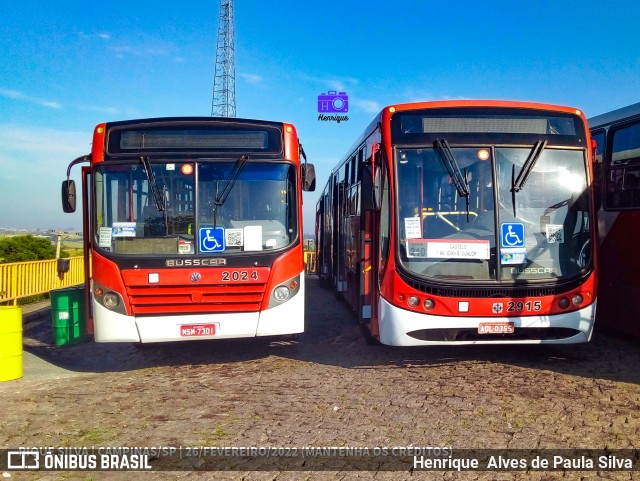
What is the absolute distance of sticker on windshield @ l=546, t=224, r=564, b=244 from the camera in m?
8.12

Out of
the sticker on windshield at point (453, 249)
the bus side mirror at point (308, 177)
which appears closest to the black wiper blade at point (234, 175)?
the bus side mirror at point (308, 177)

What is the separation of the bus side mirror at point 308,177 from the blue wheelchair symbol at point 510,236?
272cm

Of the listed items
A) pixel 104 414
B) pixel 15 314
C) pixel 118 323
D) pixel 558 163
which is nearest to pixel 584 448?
pixel 558 163

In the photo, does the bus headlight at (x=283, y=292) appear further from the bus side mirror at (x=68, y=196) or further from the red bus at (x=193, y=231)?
the bus side mirror at (x=68, y=196)

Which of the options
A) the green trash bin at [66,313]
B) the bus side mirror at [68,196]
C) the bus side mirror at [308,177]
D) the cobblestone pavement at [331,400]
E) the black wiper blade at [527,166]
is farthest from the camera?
the green trash bin at [66,313]

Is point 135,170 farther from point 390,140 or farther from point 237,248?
point 390,140

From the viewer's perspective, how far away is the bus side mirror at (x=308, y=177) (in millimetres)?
9055

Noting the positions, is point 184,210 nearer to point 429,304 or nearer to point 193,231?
point 193,231

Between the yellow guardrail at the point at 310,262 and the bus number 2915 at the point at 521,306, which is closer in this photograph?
the bus number 2915 at the point at 521,306

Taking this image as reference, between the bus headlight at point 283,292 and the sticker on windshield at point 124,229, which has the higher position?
the sticker on windshield at point 124,229

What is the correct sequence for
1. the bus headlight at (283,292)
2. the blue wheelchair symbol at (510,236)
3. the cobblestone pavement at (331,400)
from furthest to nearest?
1. the bus headlight at (283,292)
2. the blue wheelchair symbol at (510,236)
3. the cobblestone pavement at (331,400)

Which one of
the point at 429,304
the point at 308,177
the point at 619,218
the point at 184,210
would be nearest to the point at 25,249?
the point at 184,210

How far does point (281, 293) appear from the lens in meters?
8.41

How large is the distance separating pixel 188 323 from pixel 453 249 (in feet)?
11.5
